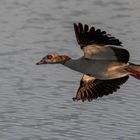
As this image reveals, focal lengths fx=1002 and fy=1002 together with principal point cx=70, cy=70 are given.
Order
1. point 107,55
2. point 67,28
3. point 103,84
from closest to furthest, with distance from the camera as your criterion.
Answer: point 107,55 → point 103,84 → point 67,28

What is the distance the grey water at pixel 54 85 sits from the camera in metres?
23.0

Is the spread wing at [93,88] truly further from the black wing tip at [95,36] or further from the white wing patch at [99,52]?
the black wing tip at [95,36]

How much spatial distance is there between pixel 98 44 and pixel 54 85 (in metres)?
8.32

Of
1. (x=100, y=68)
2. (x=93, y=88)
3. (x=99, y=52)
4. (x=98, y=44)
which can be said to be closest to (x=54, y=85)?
(x=93, y=88)

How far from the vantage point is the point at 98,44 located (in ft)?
54.5

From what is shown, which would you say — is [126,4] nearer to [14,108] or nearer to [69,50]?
[69,50]

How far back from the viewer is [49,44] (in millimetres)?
27656

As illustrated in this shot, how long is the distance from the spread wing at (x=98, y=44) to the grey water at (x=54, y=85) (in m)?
5.57


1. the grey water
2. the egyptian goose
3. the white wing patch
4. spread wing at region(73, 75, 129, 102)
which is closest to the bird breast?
the egyptian goose

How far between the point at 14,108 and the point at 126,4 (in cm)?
933

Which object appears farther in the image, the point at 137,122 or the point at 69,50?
the point at 69,50

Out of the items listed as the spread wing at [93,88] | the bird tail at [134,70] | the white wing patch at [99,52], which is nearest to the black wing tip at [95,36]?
the white wing patch at [99,52]

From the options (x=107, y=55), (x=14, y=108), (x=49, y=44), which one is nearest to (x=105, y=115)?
(x=14, y=108)

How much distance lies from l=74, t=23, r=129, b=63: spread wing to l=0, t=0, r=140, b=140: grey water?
5.57 m
